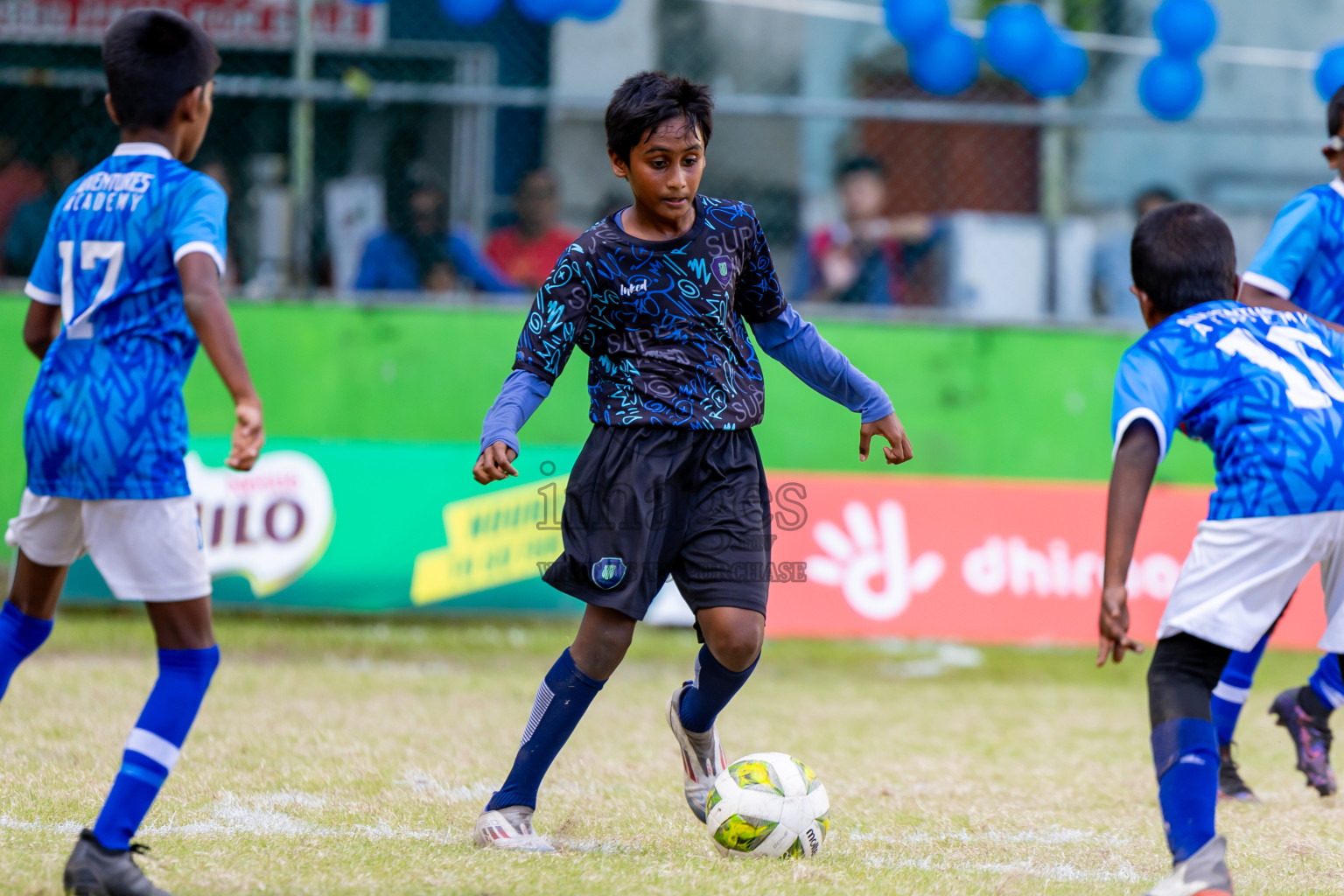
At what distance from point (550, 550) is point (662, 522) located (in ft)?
13.8

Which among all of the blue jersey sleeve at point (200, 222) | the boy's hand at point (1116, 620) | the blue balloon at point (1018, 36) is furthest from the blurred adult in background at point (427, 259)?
the boy's hand at point (1116, 620)

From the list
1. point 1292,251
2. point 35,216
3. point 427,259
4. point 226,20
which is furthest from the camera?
point 226,20

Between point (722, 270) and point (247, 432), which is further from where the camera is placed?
point (722, 270)

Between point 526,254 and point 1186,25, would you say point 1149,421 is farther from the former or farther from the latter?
point 1186,25

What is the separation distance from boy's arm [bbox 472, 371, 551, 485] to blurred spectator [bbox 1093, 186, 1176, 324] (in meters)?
5.94

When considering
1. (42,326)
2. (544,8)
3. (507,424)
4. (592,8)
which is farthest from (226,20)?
(507,424)

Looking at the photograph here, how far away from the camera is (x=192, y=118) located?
11.2 feet

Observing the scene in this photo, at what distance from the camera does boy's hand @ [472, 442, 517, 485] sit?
3518mm

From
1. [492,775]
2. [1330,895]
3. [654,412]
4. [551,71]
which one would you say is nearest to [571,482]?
[654,412]

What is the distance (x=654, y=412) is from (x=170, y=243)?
1.20 m

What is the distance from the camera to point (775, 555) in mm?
7668

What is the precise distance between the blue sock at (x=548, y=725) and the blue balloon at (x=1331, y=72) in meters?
6.26

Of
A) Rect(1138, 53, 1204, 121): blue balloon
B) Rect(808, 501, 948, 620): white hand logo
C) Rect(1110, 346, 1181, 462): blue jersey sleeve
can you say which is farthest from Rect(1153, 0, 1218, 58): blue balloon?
Rect(1110, 346, 1181, 462): blue jersey sleeve

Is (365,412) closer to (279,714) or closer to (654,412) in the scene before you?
(279,714)
